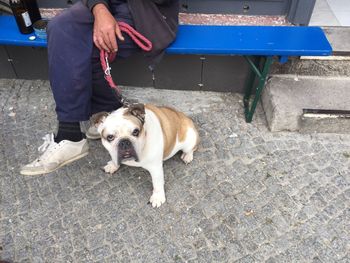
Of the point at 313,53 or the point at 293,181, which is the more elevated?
the point at 313,53

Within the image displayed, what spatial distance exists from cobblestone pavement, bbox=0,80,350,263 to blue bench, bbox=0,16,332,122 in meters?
0.64

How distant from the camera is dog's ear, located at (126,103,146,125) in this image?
87.0 inches

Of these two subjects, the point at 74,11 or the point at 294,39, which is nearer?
the point at 74,11

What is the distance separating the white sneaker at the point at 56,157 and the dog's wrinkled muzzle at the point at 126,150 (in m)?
0.90

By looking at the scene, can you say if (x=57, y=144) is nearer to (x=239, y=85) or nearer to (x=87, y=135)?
(x=87, y=135)

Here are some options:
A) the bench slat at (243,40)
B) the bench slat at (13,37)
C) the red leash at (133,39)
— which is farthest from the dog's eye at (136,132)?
the bench slat at (13,37)

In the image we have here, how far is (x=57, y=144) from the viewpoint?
2.97m

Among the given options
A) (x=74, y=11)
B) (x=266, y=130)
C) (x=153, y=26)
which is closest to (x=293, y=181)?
(x=266, y=130)

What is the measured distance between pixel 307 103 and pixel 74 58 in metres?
2.27

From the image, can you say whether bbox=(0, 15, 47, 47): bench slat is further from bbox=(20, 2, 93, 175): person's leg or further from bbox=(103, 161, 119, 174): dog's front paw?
bbox=(103, 161, 119, 174): dog's front paw

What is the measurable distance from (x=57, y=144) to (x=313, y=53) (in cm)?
243

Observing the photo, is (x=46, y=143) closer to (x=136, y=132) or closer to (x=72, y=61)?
(x=72, y=61)

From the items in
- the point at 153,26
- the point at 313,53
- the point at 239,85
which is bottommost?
the point at 239,85

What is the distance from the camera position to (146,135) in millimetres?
2348
